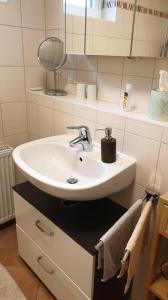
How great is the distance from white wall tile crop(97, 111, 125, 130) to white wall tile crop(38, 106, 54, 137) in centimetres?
43

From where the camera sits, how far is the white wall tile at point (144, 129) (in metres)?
1.01

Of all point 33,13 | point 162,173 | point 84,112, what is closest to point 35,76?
point 33,13

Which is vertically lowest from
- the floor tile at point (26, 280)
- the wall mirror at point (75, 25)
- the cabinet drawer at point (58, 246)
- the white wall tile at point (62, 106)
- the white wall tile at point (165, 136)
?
the floor tile at point (26, 280)

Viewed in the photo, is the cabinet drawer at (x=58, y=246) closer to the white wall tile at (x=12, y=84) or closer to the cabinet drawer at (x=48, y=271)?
the cabinet drawer at (x=48, y=271)

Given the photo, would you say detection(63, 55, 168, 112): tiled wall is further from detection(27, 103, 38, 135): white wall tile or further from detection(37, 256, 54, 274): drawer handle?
detection(37, 256, 54, 274): drawer handle

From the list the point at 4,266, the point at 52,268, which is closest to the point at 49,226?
the point at 52,268

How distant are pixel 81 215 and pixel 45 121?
0.77 m

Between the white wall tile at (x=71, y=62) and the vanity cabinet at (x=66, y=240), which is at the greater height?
the white wall tile at (x=71, y=62)

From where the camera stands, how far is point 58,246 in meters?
1.15

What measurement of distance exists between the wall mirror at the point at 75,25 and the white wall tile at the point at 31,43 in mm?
275

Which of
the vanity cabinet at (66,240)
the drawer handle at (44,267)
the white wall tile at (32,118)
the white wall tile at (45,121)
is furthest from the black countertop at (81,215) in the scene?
the white wall tile at (32,118)

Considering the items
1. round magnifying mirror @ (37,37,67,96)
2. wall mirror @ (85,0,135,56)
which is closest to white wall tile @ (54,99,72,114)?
round magnifying mirror @ (37,37,67,96)

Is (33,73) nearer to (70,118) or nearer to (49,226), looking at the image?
(70,118)

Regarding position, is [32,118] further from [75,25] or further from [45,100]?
[75,25]
